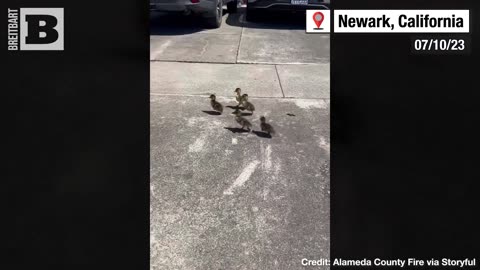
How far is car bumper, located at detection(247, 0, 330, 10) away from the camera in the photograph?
32.4 ft

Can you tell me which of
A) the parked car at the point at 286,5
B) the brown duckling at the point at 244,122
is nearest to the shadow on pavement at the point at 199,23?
the parked car at the point at 286,5

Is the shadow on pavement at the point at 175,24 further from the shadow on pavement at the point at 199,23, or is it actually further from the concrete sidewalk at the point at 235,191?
the concrete sidewalk at the point at 235,191

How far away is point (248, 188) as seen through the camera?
143 inches

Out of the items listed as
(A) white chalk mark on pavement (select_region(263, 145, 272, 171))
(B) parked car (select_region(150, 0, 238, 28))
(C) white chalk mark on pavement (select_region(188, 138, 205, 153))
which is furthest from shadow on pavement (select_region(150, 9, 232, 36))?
(A) white chalk mark on pavement (select_region(263, 145, 272, 171))

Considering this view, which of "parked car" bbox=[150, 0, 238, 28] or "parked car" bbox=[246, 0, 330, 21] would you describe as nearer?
"parked car" bbox=[150, 0, 238, 28]

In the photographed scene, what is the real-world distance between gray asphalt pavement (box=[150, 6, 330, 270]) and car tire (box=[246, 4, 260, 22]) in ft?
13.7

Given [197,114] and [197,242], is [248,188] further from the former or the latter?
[197,114]

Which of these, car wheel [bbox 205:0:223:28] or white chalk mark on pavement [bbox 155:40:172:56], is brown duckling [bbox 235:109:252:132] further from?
car wheel [bbox 205:0:223:28]

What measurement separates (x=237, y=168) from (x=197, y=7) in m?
6.49

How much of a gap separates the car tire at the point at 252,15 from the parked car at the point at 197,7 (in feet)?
2.77

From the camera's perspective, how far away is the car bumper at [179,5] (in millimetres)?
8820

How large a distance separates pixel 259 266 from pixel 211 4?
843cm

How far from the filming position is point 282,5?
10.3m
